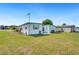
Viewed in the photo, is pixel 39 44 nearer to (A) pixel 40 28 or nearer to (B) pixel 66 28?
(A) pixel 40 28

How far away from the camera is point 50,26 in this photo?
458cm

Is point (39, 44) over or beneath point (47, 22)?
beneath

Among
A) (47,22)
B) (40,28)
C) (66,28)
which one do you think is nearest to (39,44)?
(40,28)

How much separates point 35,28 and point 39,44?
238 millimetres

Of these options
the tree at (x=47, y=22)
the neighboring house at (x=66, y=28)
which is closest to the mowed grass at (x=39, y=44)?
the neighboring house at (x=66, y=28)

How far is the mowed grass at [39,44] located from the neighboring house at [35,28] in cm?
7

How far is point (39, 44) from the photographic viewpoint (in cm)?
455

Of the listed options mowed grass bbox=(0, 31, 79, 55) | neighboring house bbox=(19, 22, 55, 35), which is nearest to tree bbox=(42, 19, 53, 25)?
neighboring house bbox=(19, 22, 55, 35)

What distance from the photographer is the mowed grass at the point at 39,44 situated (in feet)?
14.8

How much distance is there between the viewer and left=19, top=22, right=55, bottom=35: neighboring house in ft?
15.0

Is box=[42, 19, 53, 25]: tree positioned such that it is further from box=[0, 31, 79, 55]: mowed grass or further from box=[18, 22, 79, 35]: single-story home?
box=[0, 31, 79, 55]: mowed grass

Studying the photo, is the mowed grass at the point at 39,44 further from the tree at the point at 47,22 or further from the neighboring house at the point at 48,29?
the tree at the point at 47,22

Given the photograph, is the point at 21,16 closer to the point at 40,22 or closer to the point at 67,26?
the point at 40,22

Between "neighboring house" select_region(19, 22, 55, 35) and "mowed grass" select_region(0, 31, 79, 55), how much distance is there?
0.07 metres
